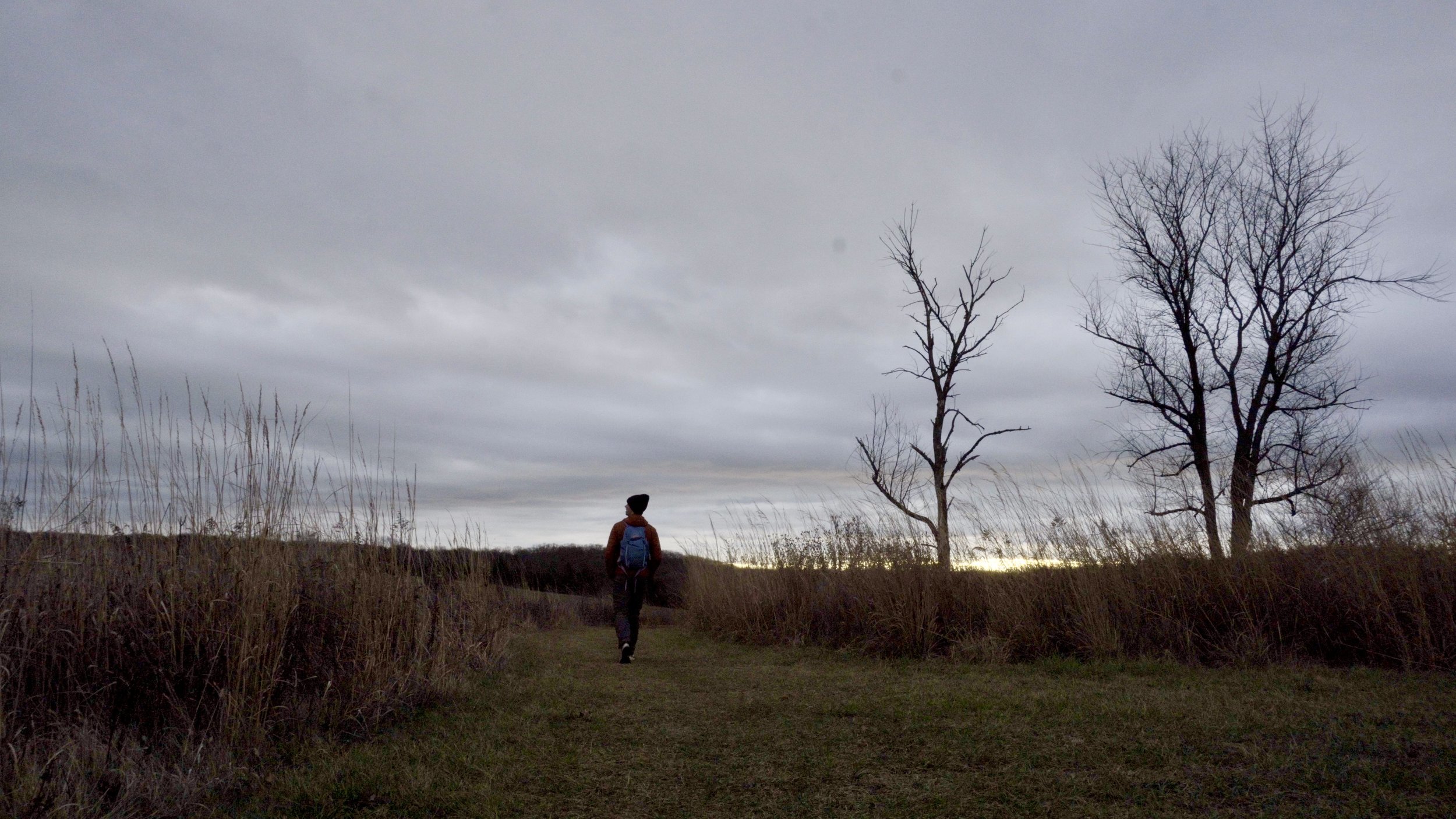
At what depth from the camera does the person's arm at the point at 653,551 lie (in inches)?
381

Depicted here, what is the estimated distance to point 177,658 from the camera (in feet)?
15.0

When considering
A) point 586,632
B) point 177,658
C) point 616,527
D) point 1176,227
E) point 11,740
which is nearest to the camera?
point 11,740

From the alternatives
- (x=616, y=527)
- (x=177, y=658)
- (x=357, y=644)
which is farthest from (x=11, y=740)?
(x=616, y=527)

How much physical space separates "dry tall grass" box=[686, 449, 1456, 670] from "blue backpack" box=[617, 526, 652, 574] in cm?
223

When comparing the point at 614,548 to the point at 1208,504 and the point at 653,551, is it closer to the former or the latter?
the point at 653,551

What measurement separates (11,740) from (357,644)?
2049mm

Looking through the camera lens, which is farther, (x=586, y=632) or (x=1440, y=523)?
(x=586, y=632)

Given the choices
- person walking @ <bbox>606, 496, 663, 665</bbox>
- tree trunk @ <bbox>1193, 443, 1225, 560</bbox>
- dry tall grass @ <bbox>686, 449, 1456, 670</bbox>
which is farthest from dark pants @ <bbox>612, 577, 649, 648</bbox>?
tree trunk @ <bbox>1193, 443, 1225, 560</bbox>

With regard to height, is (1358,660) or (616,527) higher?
(616,527)

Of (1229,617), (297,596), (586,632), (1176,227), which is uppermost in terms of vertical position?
(1176,227)

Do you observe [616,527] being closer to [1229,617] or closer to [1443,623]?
[1229,617]

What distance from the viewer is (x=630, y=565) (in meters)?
9.52

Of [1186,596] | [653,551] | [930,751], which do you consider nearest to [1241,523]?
[1186,596]

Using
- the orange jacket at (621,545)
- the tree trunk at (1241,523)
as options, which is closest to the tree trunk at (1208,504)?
the tree trunk at (1241,523)
